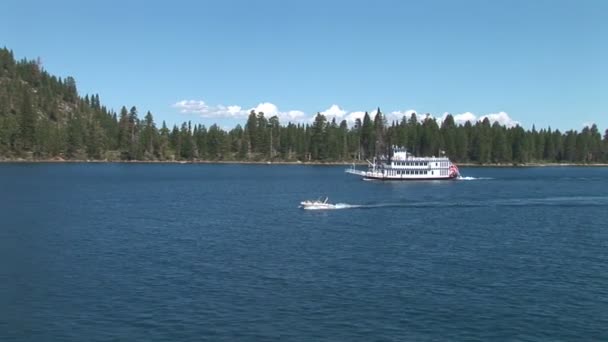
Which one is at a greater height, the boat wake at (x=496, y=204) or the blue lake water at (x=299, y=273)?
the boat wake at (x=496, y=204)

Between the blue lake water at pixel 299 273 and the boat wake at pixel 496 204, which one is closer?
the blue lake water at pixel 299 273

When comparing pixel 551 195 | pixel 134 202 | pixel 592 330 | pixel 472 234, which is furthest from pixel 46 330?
pixel 551 195

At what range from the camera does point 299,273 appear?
61.8 metres

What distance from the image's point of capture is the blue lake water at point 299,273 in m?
45.6

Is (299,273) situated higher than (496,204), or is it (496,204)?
(496,204)

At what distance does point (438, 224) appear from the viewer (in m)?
99.8

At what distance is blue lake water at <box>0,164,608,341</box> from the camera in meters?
45.6

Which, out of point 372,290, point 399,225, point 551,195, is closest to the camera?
point 372,290

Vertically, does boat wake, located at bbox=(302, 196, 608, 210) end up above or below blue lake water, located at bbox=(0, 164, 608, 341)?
above

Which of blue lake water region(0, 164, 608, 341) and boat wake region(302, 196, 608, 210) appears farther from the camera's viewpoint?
boat wake region(302, 196, 608, 210)

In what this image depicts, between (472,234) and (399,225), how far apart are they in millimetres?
13079

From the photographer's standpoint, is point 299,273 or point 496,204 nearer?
point 299,273

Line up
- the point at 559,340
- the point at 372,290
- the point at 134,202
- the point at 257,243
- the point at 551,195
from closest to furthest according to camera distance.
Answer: the point at 559,340, the point at 372,290, the point at 257,243, the point at 134,202, the point at 551,195

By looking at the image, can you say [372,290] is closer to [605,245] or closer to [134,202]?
[605,245]
